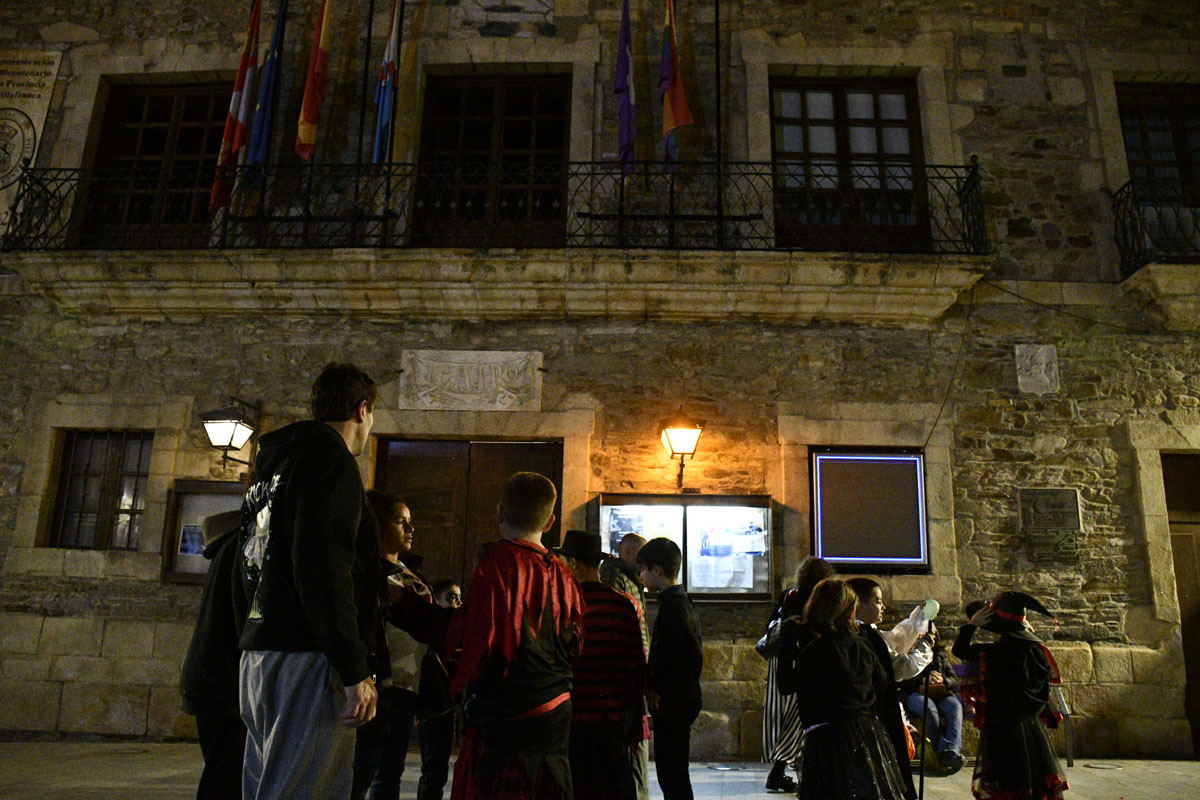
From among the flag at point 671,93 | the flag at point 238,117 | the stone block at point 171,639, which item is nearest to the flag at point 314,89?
the flag at point 238,117

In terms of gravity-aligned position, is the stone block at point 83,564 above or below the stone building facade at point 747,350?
below

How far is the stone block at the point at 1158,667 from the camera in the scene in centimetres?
611

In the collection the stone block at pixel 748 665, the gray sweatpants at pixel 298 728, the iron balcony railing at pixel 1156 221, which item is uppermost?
the iron balcony railing at pixel 1156 221

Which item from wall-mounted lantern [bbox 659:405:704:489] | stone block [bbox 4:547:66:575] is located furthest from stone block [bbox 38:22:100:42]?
wall-mounted lantern [bbox 659:405:704:489]

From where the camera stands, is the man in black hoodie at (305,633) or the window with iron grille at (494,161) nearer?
the man in black hoodie at (305,633)

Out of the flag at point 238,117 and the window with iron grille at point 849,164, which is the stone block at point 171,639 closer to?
the flag at point 238,117

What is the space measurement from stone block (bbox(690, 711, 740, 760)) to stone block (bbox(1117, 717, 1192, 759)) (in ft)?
8.87

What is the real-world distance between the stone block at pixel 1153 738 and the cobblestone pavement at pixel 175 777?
134 millimetres

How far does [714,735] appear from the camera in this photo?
600cm

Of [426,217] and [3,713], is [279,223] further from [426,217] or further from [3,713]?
[3,713]

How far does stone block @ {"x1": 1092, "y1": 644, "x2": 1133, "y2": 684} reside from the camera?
6098 millimetres

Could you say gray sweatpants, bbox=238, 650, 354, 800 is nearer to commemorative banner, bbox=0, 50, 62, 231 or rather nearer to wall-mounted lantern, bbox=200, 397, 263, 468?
wall-mounted lantern, bbox=200, 397, 263, 468

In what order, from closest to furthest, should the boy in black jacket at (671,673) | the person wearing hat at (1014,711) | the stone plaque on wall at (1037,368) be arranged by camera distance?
the boy in black jacket at (671,673) → the person wearing hat at (1014,711) → the stone plaque on wall at (1037,368)

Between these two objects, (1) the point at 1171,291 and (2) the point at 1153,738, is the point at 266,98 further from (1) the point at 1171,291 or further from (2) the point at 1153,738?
(2) the point at 1153,738
